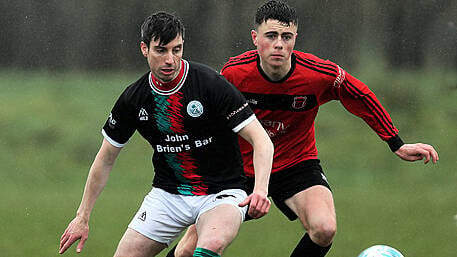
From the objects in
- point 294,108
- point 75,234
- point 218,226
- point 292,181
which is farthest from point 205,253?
point 294,108

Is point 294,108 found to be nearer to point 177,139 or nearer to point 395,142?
point 395,142

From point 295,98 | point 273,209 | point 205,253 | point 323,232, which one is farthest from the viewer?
point 273,209

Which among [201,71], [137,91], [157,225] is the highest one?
[201,71]

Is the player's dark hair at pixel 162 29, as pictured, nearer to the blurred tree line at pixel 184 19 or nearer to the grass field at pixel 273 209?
the grass field at pixel 273 209

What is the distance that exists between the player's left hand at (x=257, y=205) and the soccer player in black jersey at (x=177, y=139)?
0.32 meters

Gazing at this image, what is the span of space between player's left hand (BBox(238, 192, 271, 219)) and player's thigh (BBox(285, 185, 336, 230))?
1052 mm

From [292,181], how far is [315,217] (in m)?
0.41

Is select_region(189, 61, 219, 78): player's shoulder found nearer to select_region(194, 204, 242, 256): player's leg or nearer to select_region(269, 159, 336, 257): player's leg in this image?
select_region(194, 204, 242, 256): player's leg

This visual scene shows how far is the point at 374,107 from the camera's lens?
5.66 meters

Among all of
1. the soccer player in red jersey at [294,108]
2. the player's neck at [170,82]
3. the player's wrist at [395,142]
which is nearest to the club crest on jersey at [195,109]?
the player's neck at [170,82]

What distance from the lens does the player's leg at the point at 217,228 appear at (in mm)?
4473

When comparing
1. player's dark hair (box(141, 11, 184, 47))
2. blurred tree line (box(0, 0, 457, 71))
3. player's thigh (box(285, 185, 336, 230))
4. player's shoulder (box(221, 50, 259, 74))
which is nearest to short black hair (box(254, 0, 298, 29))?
player's shoulder (box(221, 50, 259, 74))

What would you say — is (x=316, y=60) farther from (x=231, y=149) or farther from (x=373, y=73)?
(x=373, y=73)

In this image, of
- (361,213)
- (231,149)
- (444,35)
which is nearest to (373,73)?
(444,35)
